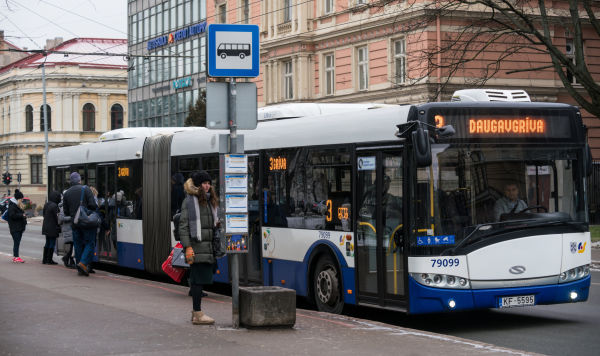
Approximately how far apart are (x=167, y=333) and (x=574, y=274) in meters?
4.95

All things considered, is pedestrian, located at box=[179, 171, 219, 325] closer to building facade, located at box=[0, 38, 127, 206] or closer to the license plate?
the license plate

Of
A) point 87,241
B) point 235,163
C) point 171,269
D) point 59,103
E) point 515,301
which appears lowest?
point 515,301

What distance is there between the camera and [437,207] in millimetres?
11422

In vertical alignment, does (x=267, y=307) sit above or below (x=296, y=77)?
below

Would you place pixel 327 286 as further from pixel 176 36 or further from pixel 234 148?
pixel 176 36

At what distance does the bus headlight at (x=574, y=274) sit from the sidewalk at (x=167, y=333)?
2248mm

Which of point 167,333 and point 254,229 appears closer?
point 167,333

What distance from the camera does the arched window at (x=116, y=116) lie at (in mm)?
90500

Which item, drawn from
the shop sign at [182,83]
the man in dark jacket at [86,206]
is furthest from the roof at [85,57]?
the man in dark jacket at [86,206]

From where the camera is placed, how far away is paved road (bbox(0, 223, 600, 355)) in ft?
34.8

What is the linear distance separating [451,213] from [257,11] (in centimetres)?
3755

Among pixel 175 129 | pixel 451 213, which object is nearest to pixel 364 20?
pixel 175 129

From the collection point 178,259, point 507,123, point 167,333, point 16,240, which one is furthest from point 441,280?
point 16,240

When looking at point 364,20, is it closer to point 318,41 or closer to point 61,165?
point 318,41
